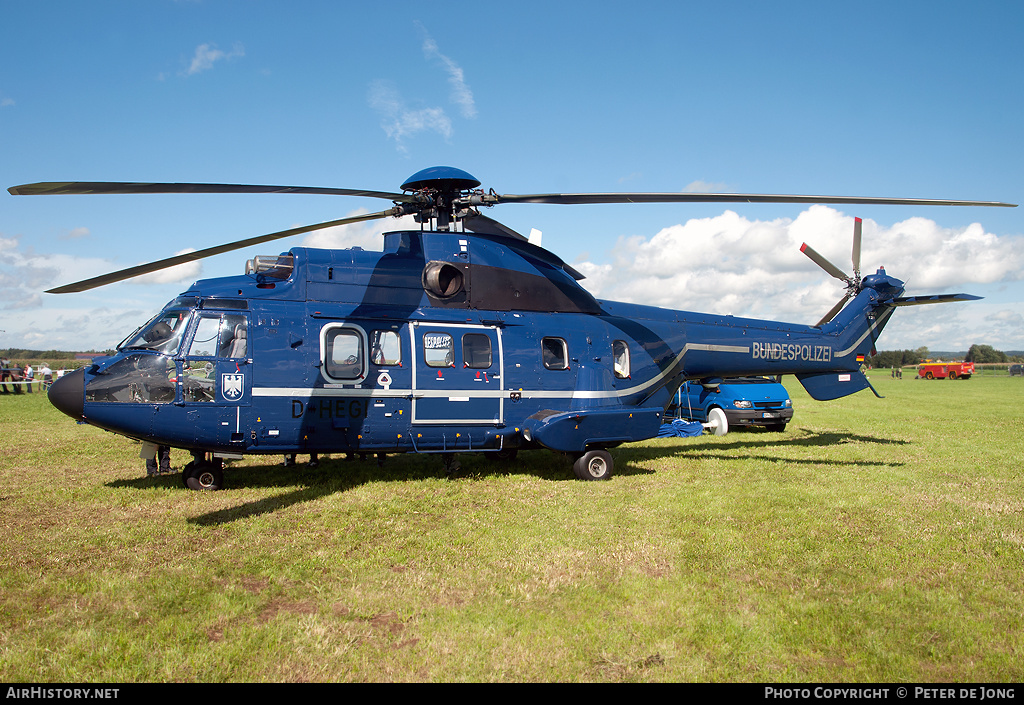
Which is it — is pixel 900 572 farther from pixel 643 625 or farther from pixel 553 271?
pixel 553 271

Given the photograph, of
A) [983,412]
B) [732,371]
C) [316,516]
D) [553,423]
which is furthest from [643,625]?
[983,412]

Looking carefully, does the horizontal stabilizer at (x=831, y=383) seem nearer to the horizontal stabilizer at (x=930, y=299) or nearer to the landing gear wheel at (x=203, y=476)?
the horizontal stabilizer at (x=930, y=299)

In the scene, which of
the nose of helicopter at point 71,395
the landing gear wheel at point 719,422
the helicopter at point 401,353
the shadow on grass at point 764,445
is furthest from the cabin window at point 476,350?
the landing gear wheel at point 719,422

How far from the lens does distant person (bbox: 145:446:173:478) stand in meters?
9.97

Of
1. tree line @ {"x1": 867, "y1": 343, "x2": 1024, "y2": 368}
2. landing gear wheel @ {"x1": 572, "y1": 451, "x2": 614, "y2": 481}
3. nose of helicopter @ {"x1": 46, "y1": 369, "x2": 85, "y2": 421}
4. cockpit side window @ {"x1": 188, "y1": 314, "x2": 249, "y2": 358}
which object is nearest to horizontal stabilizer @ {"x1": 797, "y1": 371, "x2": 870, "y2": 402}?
landing gear wheel @ {"x1": 572, "y1": 451, "x2": 614, "y2": 481}

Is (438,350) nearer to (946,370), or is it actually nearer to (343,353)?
(343,353)

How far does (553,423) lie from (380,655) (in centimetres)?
588

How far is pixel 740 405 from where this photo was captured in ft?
53.1

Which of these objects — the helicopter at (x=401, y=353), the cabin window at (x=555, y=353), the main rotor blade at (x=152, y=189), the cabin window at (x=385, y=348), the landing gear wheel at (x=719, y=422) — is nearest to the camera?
the main rotor blade at (x=152, y=189)

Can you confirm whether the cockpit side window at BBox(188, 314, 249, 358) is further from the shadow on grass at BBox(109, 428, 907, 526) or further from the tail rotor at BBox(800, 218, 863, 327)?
the tail rotor at BBox(800, 218, 863, 327)

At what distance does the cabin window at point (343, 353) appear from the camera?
9125 mm

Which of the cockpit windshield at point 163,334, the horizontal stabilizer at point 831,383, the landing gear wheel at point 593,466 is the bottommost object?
the landing gear wheel at point 593,466

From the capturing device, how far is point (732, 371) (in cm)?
1278

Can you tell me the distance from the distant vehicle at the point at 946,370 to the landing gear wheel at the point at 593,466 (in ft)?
203
